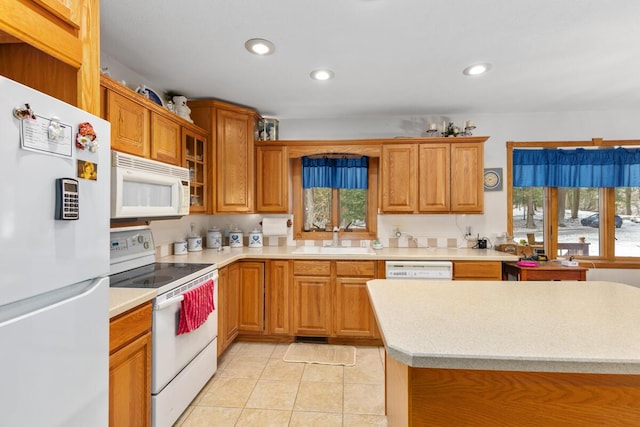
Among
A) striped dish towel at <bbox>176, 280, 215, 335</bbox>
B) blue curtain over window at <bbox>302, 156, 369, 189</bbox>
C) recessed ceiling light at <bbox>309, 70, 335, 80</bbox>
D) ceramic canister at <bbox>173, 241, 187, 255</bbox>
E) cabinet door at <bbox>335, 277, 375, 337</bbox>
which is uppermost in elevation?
recessed ceiling light at <bbox>309, 70, 335, 80</bbox>

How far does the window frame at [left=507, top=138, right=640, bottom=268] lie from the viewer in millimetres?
3260

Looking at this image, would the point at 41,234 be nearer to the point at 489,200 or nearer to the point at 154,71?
the point at 154,71

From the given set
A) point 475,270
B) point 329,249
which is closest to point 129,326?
point 329,249

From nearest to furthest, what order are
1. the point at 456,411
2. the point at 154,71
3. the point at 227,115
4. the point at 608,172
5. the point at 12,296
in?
the point at 12,296 < the point at 456,411 < the point at 154,71 < the point at 227,115 < the point at 608,172

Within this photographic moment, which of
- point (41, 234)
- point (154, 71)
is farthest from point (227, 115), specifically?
point (41, 234)

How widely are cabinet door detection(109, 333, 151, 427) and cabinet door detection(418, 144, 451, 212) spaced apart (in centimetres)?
272

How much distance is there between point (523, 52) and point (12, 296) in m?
2.96

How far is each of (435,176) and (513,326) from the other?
7.48 feet

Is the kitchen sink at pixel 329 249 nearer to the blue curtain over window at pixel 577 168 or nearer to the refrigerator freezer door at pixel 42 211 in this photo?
the blue curtain over window at pixel 577 168

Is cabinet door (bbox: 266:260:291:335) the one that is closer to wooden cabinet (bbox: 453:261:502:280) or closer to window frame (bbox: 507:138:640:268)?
wooden cabinet (bbox: 453:261:502:280)

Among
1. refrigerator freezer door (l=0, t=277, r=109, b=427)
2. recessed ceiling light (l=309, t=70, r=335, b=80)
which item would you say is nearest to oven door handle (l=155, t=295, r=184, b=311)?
refrigerator freezer door (l=0, t=277, r=109, b=427)

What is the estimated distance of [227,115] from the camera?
9.84ft

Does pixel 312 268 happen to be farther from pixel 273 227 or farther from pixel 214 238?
pixel 214 238

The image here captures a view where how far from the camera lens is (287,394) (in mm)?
2117
